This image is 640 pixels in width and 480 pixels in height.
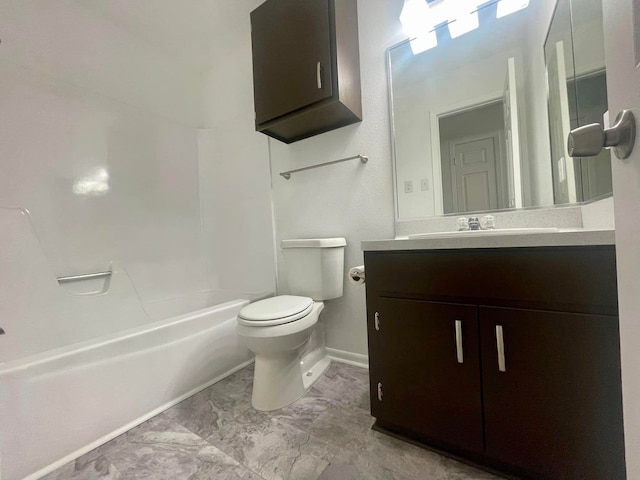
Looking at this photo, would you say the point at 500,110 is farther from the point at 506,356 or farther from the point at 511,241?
the point at 506,356

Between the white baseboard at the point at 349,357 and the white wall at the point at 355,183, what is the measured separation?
3 centimetres

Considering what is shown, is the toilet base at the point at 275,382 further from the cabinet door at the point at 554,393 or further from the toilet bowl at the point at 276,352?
the cabinet door at the point at 554,393

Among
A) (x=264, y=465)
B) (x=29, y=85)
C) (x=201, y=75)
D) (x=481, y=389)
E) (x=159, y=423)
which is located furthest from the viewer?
(x=201, y=75)

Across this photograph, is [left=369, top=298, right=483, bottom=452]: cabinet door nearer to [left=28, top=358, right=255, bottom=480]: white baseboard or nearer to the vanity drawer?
the vanity drawer

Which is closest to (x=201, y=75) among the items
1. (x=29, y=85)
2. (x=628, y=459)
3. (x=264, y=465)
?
(x=29, y=85)

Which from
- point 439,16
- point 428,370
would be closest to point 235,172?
point 439,16

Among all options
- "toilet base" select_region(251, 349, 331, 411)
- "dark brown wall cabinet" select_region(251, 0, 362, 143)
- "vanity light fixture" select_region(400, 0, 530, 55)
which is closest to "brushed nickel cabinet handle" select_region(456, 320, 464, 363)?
"toilet base" select_region(251, 349, 331, 411)

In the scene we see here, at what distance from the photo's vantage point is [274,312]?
3.88ft

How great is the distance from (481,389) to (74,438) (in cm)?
150

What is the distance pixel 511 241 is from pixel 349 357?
123cm

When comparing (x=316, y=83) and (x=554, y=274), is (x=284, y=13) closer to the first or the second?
(x=316, y=83)

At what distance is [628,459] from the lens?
→ 15.3 inches

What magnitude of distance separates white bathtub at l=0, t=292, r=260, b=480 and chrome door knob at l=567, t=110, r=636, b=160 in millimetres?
1588

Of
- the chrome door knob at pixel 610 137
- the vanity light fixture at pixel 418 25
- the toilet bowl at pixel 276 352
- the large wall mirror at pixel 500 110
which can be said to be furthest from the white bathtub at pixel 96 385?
the vanity light fixture at pixel 418 25
